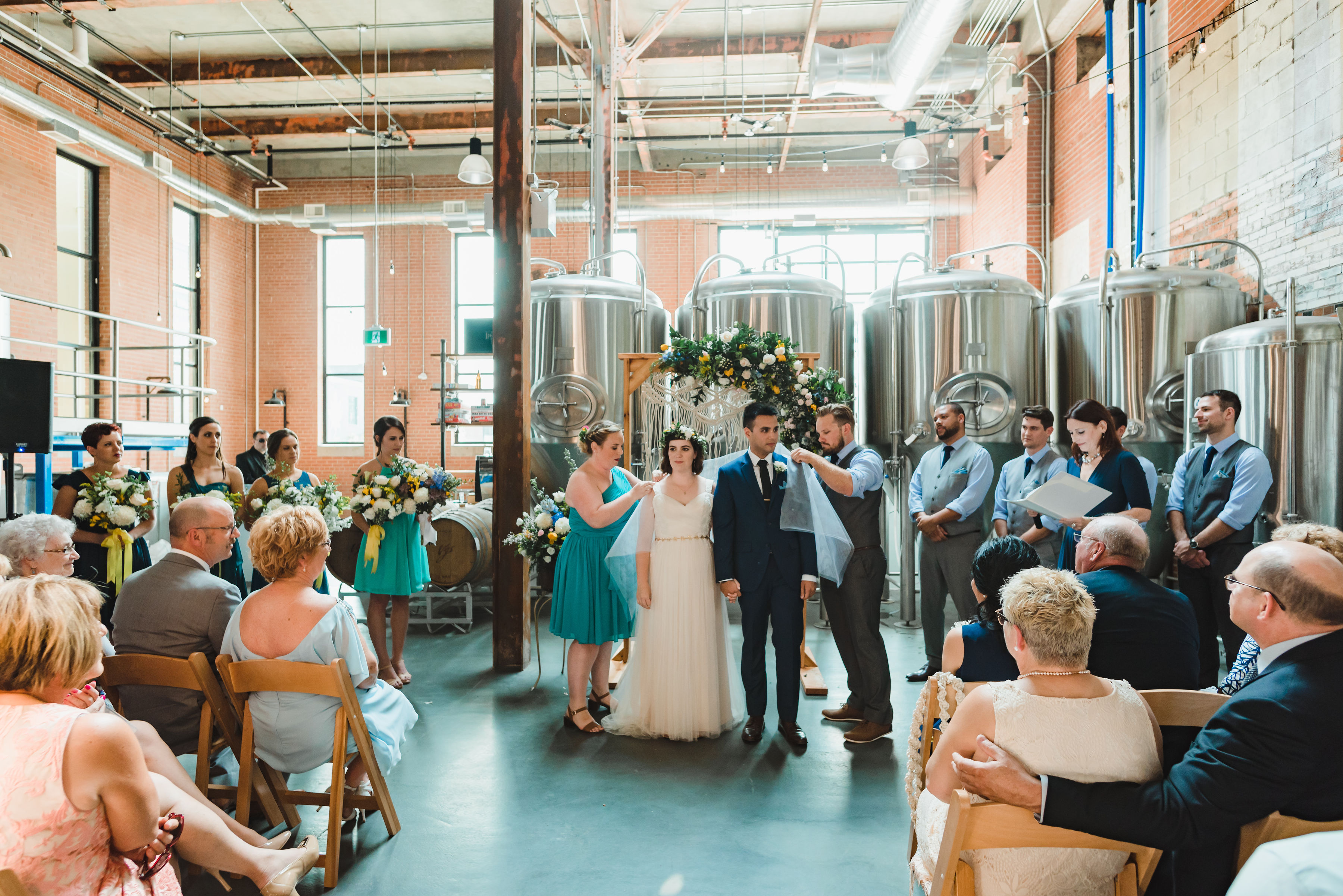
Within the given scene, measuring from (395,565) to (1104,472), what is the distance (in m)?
4.03

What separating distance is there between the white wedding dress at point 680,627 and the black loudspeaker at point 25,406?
4.08 meters

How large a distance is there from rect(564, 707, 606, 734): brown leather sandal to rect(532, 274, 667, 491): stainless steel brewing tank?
12.4 ft

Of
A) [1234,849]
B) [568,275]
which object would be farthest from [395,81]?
[1234,849]

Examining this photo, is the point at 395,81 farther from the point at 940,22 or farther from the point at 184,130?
the point at 940,22

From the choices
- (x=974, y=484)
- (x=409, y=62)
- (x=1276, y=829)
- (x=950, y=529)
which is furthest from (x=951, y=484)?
(x=409, y=62)

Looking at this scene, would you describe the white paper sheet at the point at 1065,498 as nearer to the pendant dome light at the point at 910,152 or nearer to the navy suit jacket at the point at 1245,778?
the navy suit jacket at the point at 1245,778

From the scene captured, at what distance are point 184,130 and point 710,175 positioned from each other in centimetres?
836

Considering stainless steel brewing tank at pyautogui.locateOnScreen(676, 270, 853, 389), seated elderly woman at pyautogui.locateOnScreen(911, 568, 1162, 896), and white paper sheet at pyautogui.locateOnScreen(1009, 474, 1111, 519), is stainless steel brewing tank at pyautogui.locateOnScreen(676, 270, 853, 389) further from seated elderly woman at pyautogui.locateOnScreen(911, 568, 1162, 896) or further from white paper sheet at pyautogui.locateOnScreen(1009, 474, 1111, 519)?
seated elderly woman at pyautogui.locateOnScreen(911, 568, 1162, 896)

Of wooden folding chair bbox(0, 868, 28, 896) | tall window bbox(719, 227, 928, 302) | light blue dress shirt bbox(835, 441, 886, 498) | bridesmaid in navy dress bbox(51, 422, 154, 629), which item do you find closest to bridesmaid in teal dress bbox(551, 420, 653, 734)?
light blue dress shirt bbox(835, 441, 886, 498)

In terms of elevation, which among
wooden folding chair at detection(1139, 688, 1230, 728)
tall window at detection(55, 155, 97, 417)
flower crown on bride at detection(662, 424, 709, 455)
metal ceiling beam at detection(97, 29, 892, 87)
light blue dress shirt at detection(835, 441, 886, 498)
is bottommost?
wooden folding chair at detection(1139, 688, 1230, 728)

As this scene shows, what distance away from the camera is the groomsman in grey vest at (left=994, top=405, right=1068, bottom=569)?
524 cm

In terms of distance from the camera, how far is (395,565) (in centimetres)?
531

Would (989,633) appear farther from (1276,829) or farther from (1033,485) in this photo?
(1033,485)

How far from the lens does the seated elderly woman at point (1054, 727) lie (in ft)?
6.28
